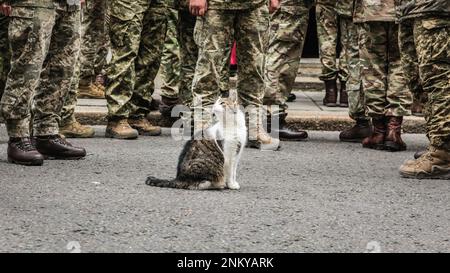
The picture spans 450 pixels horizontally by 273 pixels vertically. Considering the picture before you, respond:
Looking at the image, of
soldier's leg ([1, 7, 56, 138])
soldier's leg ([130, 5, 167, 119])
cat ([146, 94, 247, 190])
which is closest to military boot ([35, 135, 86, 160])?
soldier's leg ([1, 7, 56, 138])

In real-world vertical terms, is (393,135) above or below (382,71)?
below

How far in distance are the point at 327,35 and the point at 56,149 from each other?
Result: 433cm

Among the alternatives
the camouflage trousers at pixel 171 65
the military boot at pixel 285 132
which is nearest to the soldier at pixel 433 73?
the military boot at pixel 285 132

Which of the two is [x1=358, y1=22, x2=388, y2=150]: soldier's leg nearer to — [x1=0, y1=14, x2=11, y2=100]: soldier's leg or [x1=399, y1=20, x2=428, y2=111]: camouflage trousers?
[x1=399, y1=20, x2=428, y2=111]: camouflage trousers

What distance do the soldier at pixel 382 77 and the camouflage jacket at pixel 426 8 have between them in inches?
49.2

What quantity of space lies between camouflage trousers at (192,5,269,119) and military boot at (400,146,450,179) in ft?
5.57

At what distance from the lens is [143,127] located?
8945 millimetres

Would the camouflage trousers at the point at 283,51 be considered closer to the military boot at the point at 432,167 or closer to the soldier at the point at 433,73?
the soldier at the point at 433,73

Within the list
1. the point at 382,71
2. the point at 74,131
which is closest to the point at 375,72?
the point at 382,71

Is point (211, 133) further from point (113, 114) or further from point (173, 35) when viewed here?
point (173, 35)

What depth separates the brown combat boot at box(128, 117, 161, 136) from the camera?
8.93 m

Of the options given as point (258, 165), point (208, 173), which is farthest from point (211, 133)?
point (258, 165)

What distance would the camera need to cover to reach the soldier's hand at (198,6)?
7.52 metres

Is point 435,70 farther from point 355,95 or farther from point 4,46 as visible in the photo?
point 4,46
